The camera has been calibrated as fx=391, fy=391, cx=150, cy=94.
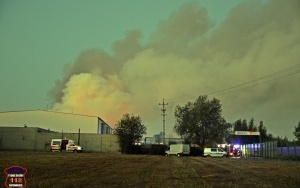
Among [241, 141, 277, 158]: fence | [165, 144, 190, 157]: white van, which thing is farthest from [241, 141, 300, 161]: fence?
[165, 144, 190, 157]: white van

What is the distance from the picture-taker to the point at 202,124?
106m

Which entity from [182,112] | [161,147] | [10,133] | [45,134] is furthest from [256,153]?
[10,133]

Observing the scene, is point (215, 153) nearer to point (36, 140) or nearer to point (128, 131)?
point (128, 131)

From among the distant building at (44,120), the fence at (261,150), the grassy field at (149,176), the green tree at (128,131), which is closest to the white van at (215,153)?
the fence at (261,150)

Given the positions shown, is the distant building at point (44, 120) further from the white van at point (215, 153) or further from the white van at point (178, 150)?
the white van at point (215, 153)

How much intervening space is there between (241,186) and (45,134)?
8182cm

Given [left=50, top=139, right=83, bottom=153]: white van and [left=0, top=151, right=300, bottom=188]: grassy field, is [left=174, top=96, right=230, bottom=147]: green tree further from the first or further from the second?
[left=0, top=151, right=300, bottom=188]: grassy field

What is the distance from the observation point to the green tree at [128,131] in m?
86.5

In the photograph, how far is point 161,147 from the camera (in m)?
87.8

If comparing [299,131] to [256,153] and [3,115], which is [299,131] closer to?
[256,153]

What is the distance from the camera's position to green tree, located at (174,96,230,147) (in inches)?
4154

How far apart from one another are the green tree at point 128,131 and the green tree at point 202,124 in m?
19.7

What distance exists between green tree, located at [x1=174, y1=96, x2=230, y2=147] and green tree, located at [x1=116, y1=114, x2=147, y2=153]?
64.8 ft

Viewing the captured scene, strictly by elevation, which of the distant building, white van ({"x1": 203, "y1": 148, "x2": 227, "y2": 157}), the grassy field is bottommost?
white van ({"x1": 203, "y1": 148, "x2": 227, "y2": 157})
